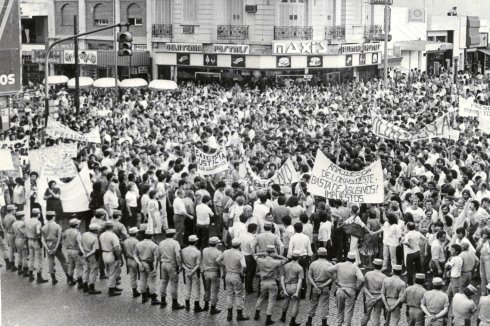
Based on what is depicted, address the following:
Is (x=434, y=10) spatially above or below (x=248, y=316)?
above

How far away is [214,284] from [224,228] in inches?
180

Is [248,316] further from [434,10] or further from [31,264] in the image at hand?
[434,10]

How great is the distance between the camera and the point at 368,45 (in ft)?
173

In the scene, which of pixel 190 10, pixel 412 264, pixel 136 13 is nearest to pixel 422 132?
pixel 412 264

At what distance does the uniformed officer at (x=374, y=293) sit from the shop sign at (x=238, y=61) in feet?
117

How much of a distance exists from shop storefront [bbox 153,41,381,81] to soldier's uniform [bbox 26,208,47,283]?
32.2 metres

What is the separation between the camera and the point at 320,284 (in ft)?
48.0

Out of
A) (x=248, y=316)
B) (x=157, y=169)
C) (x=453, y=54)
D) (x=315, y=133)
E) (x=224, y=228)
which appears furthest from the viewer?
(x=453, y=54)

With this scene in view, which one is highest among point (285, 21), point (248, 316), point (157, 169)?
point (285, 21)

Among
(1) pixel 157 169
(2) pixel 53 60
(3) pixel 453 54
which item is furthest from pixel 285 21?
(1) pixel 157 169

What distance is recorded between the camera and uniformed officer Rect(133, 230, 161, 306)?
627 inches

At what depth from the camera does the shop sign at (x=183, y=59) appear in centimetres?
Answer: 5056

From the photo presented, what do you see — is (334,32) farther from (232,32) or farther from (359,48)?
(232,32)

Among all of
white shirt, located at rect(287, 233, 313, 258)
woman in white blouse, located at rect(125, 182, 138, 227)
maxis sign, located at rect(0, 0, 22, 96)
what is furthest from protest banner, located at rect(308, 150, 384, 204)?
maxis sign, located at rect(0, 0, 22, 96)
